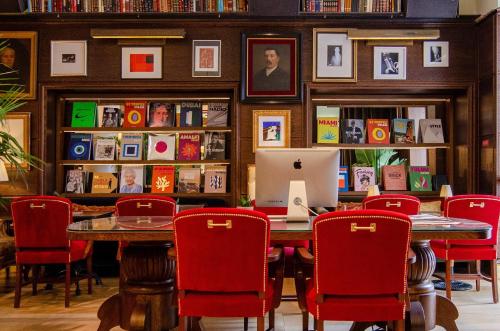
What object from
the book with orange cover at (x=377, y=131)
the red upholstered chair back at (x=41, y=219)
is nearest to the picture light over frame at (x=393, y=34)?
the book with orange cover at (x=377, y=131)

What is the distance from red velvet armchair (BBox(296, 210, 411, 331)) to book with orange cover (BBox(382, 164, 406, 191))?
13.3 ft

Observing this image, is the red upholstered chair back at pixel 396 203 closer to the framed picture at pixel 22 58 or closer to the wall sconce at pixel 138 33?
the wall sconce at pixel 138 33

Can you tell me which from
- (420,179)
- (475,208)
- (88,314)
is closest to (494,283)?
(475,208)

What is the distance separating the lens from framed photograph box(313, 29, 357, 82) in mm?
6102

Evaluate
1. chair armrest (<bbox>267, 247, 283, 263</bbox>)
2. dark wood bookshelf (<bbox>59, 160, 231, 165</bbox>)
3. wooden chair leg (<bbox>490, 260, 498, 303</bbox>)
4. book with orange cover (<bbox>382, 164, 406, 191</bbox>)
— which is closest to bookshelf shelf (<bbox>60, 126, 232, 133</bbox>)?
dark wood bookshelf (<bbox>59, 160, 231, 165</bbox>)

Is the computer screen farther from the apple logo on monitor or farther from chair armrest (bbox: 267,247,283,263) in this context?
chair armrest (bbox: 267,247,283,263)

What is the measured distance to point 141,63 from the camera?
6145 millimetres

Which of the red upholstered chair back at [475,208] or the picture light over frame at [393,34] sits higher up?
the picture light over frame at [393,34]

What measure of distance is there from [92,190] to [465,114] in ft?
14.5

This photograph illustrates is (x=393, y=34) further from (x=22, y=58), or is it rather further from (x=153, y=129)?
(x=22, y=58)

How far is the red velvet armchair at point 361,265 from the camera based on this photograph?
242cm

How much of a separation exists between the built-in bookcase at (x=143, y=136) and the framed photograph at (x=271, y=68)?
37 centimetres

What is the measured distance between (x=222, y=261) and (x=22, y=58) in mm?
4702

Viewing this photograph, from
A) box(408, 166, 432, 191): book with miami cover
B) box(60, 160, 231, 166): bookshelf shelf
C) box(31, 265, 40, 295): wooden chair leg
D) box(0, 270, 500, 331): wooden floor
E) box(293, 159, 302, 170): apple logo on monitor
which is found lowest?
box(0, 270, 500, 331): wooden floor
